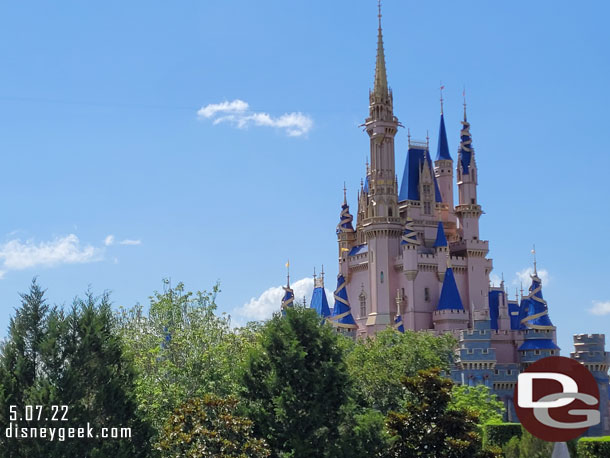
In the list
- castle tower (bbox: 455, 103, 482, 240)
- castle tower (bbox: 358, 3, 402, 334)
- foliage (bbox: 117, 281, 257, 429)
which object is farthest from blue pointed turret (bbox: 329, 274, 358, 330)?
foliage (bbox: 117, 281, 257, 429)

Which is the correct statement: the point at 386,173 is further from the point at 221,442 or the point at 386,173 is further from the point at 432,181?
the point at 221,442

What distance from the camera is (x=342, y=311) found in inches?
3339

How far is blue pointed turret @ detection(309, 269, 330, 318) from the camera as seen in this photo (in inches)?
3499

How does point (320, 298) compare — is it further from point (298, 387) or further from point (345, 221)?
point (298, 387)

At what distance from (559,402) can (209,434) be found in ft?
38.6

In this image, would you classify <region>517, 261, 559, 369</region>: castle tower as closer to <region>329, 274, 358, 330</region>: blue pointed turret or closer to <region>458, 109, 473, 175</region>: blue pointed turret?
<region>458, 109, 473, 175</region>: blue pointed turret

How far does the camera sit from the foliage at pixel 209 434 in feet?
90.0

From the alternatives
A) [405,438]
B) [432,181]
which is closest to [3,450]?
[405,438]

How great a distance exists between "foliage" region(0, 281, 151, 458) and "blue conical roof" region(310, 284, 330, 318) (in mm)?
59723

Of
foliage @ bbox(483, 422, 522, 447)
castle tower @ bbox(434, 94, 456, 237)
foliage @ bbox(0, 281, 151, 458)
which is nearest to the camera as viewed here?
foliage @ bbox(0, 281, 151, 458)

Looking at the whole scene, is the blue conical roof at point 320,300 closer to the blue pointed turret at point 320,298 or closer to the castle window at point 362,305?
the blue pointed turret at point 320,298

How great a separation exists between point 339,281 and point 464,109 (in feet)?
73.5

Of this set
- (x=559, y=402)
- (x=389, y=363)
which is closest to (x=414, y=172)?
(x=389, y=363)

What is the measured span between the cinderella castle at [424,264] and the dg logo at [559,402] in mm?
55714
